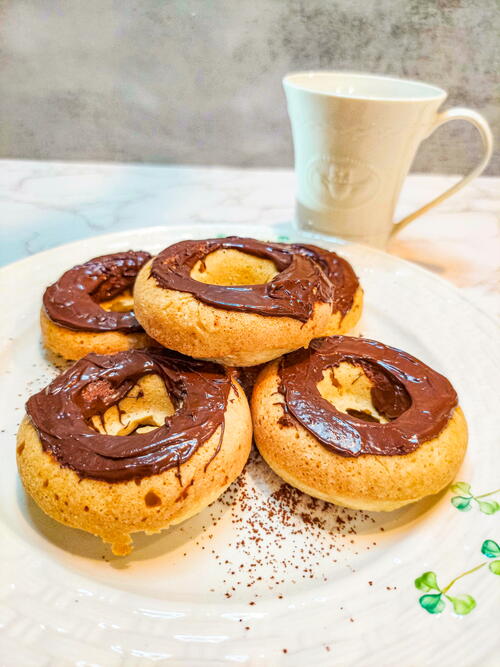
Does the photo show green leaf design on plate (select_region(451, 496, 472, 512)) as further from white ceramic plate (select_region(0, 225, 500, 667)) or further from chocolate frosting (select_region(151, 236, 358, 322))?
chocolate frosting (select_region(151, 236, 358, 322))

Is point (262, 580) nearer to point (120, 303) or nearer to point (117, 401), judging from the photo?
point (117, 401)

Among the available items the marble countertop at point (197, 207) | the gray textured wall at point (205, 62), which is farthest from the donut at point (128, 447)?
the gray textured wall at point (205, 62)

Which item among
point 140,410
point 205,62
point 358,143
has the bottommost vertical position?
point 140,410

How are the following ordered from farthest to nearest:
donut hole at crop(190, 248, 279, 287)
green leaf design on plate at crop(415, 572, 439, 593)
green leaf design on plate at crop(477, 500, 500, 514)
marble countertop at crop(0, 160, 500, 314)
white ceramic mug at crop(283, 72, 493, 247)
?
marble countertop at crop(0, 160, 500, 314), white ceramic mug at crop(283, 72, 493, 247), donut hole at crop(190, 248, 279, 287), green leaf design on plate at crop(477, 500, 500, 514), green leaf design on plate at crop(415, 572, 439, 593)

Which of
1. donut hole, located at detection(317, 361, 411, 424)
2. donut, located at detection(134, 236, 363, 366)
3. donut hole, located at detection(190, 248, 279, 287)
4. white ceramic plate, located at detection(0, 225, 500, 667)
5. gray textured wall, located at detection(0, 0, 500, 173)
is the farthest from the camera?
gray textured wall, located at detection(0, 0, 500, 173)

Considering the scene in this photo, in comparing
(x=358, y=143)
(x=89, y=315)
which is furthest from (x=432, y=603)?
(x=358, y=143)

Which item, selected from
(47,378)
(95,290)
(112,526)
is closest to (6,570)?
(112,526)

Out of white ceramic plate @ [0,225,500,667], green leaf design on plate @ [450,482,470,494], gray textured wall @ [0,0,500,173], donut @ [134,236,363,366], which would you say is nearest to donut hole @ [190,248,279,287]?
donut @ [134,236,363,366]

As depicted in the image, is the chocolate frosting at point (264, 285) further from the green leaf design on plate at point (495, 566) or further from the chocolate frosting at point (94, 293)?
the green leaf design on plate at point (495, 566)
